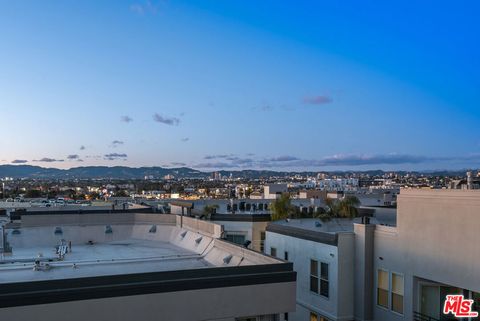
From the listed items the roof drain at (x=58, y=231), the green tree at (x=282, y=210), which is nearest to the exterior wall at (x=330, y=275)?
the green tree at (x=282, y=210)

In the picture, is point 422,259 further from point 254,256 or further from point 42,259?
point 42,259

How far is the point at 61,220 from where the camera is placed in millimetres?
28328

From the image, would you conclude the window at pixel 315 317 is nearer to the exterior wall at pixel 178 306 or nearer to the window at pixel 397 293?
the window at pixel 397 293

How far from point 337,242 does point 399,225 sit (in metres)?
3.24

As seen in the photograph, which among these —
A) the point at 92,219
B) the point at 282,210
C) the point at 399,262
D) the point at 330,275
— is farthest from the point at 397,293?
the point at 92,219

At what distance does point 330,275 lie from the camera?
23344 millimetres

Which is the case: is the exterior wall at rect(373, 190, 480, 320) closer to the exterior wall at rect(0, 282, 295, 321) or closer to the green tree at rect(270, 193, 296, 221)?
the exterior wall at rect(0, 282, 295, 321)

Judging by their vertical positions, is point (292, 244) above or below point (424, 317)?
above

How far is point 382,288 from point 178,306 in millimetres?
11116

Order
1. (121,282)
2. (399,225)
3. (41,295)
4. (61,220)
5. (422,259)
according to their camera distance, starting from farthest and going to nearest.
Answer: (61,220), (399,225), (422,259), (121,282), (41,295)

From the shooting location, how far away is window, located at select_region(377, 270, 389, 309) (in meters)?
21.4

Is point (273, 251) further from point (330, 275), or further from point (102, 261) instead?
point (102, 261)

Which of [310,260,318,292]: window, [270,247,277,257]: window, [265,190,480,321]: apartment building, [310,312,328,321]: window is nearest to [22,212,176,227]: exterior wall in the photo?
[270,247,277,257]: window

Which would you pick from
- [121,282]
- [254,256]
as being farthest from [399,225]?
[121,282]
